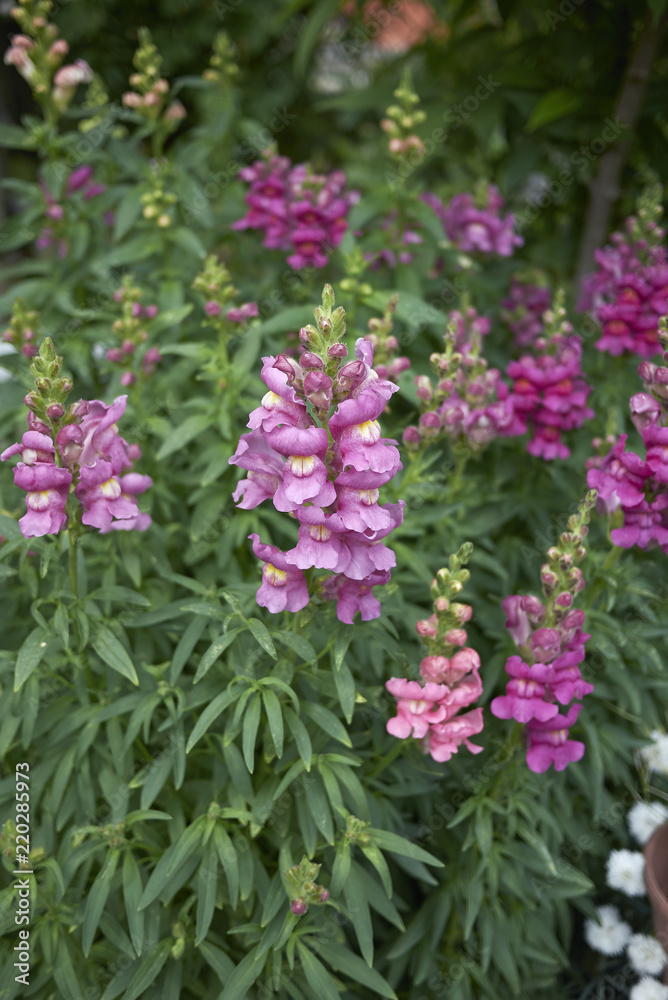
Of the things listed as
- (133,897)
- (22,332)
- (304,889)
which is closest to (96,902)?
(133,897)

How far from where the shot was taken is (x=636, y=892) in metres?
3.00

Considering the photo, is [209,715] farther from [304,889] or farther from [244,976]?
[244,976]

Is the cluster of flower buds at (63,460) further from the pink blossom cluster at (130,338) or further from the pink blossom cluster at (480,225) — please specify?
the pink blossom cluster at (480,225)

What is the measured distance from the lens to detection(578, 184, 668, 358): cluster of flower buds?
328 centimetres

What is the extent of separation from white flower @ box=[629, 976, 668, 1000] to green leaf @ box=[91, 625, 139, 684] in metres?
2.06

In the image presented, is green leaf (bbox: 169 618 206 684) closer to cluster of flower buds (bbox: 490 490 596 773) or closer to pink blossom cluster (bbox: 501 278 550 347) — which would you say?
cluster of flower buds (bbox: 490 490 596 773)

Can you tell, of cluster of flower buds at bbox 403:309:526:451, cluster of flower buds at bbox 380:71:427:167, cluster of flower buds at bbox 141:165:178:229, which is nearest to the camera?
cluster of flower buds at bbox 403:309:526:451

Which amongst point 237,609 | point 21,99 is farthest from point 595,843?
point 21,99

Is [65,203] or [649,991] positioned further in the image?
[65,203]

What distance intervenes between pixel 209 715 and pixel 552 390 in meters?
1.77

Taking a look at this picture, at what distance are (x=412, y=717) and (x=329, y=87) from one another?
28.2 ft

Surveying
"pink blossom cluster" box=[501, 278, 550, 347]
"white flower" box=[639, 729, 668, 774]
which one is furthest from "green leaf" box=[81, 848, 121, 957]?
"pink blossom cluster" box=[501, 278, 550, 347]

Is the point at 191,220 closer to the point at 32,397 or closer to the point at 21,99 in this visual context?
the point at 32,397

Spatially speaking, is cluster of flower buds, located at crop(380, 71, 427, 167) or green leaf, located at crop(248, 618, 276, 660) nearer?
green leaf, located at crop(248, 618, 276, 660)
